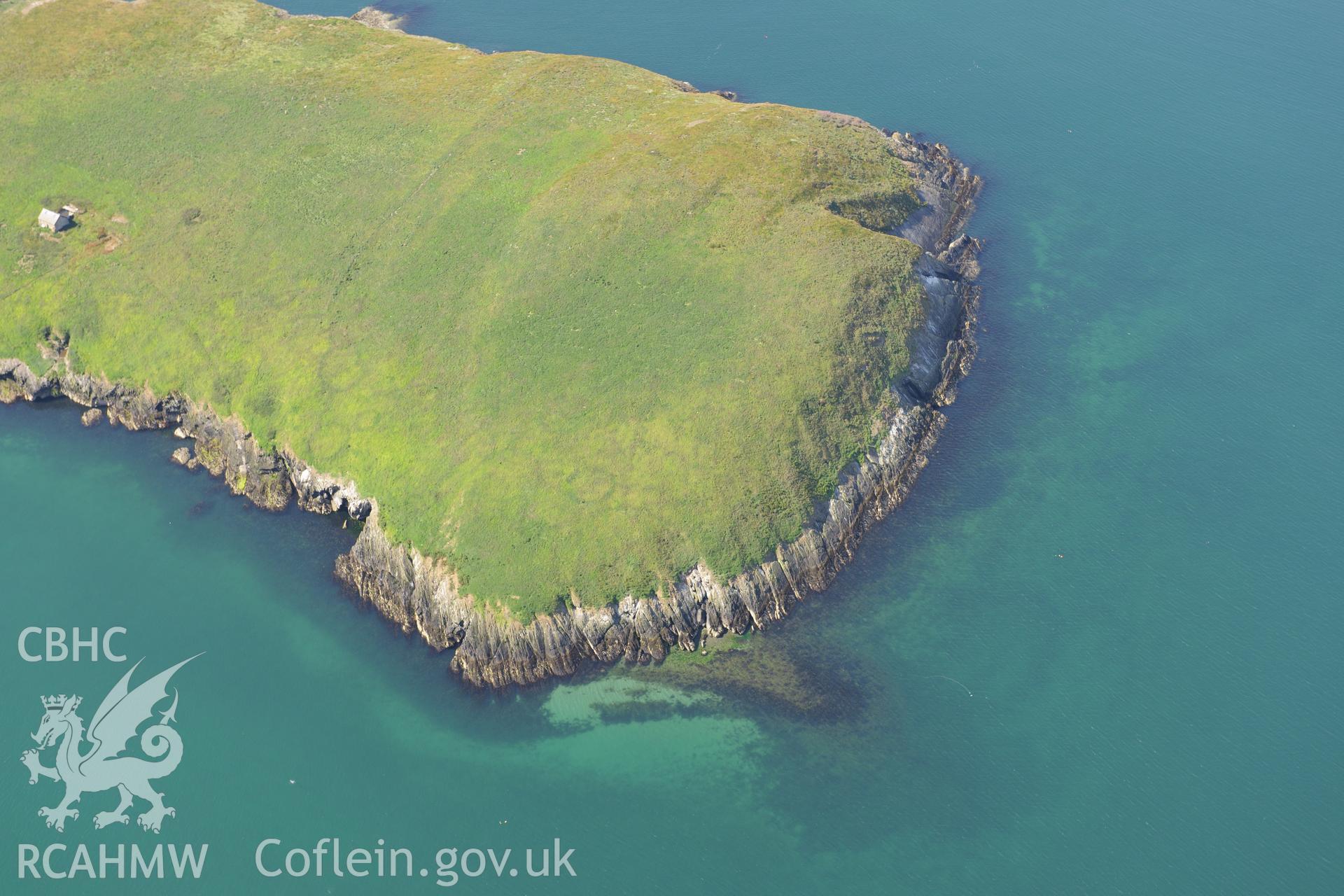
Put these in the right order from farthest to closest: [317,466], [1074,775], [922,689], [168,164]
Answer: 1. [168,164]
2. [317,466]
3. [922,689]
4. [1074,775]

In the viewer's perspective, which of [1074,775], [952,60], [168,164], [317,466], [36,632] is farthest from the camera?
[952,60]

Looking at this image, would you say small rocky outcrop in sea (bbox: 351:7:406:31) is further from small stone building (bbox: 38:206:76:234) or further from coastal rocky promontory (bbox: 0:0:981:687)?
small stone building (bbox: 38:206:76:234)

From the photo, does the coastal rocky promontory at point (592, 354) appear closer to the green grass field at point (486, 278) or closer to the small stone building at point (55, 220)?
the green grass field at point (486, 278)

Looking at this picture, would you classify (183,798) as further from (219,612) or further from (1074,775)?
(1074,775)

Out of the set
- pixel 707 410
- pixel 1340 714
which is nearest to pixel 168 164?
pixel 707 410

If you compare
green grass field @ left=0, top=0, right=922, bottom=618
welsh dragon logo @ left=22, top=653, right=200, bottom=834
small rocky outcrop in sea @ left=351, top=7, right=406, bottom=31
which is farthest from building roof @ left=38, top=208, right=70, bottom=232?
small rocky outcrop in sea @ left=351, top=7, right=406, bottom=31

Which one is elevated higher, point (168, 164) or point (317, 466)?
point (168, 164)

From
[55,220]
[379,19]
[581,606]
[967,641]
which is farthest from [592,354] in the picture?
[379,19]

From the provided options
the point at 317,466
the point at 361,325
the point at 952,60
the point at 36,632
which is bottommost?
the point at 36,632
